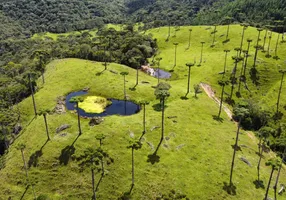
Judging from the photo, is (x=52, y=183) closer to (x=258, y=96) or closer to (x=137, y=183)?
(x=137, y=183)

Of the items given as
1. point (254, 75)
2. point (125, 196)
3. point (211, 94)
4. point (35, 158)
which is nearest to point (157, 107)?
point (211, 94)

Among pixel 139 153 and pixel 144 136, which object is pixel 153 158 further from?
pixel 144 136

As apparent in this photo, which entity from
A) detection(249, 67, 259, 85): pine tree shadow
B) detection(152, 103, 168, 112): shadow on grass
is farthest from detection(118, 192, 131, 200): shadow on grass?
detection(249, 67, 259, 85): pine tree shadow

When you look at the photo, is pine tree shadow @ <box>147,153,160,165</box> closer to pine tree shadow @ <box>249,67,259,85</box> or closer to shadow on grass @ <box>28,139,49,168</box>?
shadow on grass @ <box>28,139,49,168</box>

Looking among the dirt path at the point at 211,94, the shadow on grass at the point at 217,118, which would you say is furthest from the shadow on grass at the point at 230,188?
the dirt path at the point at 211,94

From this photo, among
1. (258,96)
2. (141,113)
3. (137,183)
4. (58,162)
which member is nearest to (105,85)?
(141,113)

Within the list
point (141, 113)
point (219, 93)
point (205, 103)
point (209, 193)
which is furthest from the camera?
point (219, 93)

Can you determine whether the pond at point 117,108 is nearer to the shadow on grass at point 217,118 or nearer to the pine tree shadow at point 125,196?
the shadow on grass at point 217,118
